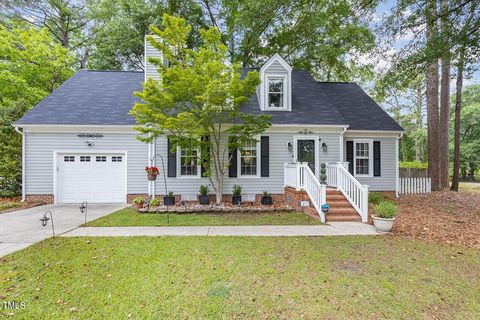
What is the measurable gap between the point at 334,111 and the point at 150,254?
9.59 m

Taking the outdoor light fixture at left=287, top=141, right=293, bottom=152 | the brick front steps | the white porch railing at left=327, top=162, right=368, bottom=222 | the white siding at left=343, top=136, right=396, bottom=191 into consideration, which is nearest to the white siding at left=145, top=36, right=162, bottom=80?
the outdoor light fixture at left=287, top=141, right=293, bottom=152

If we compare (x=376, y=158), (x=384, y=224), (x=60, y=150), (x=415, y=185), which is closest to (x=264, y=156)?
(x=384, y=224)

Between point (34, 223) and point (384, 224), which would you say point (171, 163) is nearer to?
point (34, 223)

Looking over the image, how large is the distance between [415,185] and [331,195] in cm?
746

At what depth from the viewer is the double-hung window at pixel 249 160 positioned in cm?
1020

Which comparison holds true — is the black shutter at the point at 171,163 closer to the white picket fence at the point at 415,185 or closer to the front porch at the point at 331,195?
the front porch at the point at 331,195

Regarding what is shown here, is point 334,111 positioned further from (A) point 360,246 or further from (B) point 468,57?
(A) point 360,246

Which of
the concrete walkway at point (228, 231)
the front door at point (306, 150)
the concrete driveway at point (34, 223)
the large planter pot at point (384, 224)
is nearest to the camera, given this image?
the concrete driveway at point (34, 223)

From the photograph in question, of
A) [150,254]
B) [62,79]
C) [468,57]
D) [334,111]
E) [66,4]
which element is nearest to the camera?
[150,254]

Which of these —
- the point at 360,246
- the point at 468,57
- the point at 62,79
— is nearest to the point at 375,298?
the point at 360,246

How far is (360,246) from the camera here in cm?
494

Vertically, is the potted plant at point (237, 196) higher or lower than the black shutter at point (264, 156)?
lower

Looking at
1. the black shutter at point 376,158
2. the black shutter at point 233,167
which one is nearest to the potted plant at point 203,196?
the black shutter at point 233,167

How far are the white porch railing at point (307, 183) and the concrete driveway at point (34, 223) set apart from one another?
6.75 metres
